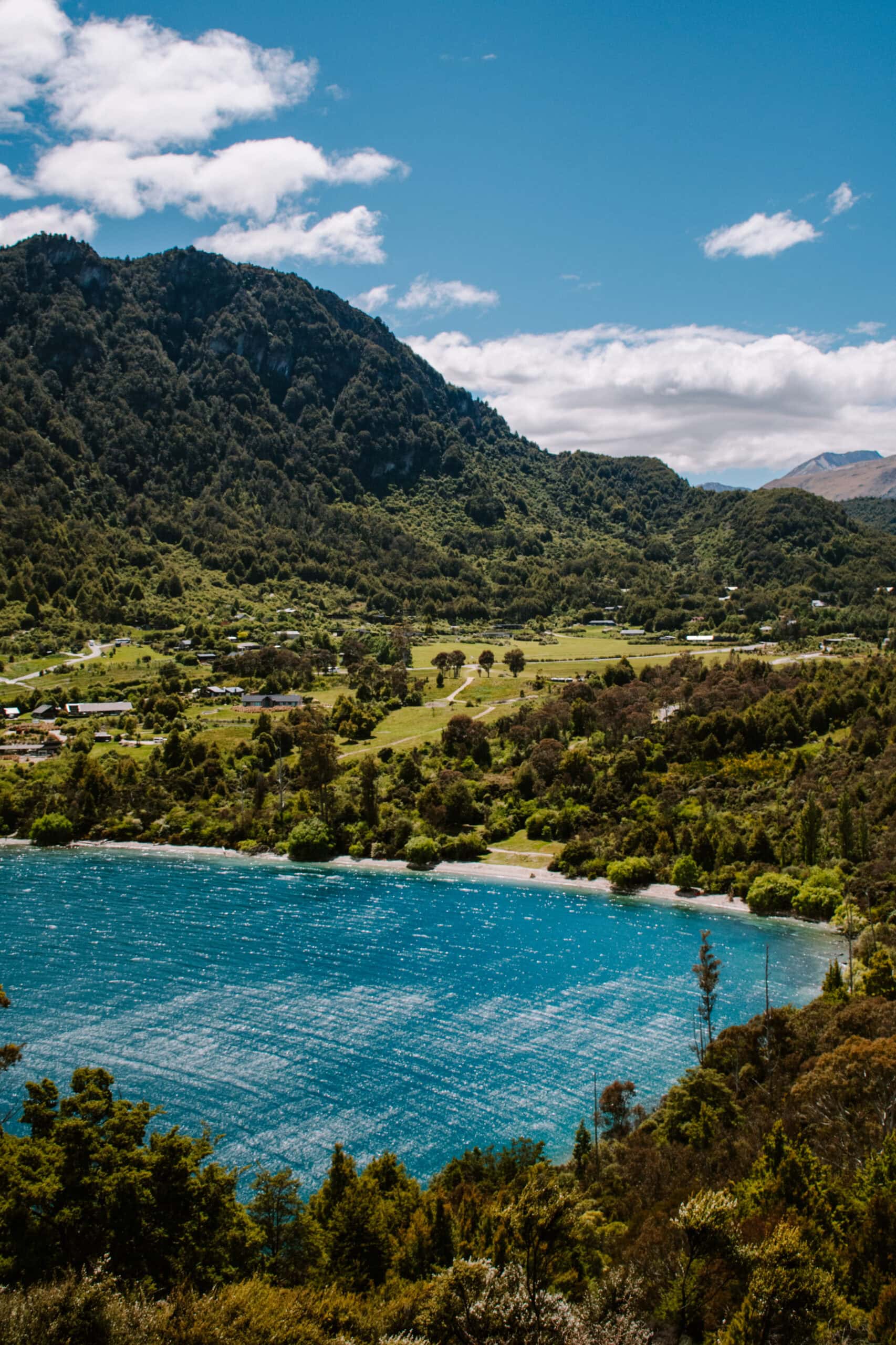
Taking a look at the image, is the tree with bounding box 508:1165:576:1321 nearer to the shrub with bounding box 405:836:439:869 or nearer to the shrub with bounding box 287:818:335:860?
the shrub with bounding box 405:836:439:869

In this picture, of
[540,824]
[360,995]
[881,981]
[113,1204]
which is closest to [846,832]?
[540,824]

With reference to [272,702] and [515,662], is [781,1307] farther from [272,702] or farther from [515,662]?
[515,662]

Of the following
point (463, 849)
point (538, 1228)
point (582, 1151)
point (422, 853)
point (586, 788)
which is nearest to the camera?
point (538, 1228)

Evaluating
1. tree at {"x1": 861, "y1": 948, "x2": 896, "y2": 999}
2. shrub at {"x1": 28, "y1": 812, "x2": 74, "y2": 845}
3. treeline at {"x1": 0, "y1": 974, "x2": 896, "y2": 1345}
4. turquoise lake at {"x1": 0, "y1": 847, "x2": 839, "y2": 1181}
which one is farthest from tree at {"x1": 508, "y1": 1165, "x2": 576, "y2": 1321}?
shrub at {"x1": 28, "y1": 812, "x2": 74, "y2": 845}

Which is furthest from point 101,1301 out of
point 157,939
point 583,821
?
point 583,821

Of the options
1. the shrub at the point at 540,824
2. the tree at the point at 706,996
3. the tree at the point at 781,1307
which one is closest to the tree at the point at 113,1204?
the tree at the point at 781,1307

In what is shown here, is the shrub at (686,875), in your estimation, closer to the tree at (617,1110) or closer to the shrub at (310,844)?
the shrub at (310,844)

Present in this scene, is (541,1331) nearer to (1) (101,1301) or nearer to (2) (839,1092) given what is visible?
(1) (101,1301)
